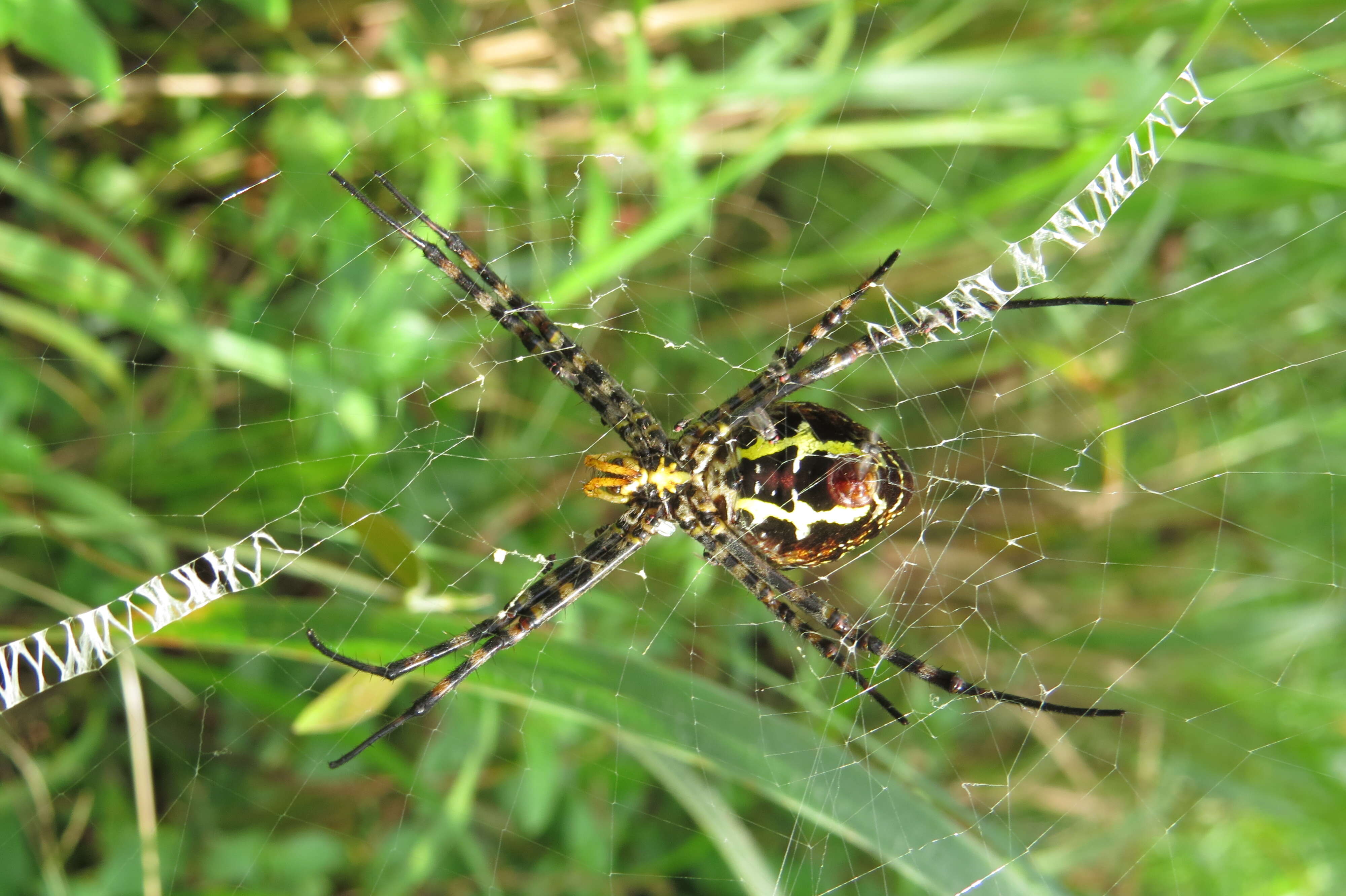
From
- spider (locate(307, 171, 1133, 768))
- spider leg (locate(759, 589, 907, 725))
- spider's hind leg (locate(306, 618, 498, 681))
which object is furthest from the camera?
spider leg (locate(759, 589, 907, 725))

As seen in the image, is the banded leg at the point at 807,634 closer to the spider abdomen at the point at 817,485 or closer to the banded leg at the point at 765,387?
the spider abdomen at the point at 817,485

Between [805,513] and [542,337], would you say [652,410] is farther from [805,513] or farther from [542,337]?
[805,513]

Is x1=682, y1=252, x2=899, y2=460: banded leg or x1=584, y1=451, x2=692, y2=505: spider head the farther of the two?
x1=584, y1=451, x2=692, y2=505: spider head

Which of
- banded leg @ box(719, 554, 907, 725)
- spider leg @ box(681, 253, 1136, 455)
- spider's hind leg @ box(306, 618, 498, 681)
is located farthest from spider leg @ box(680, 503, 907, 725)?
spider's hind leg @ box(306, 618, 498, 681)

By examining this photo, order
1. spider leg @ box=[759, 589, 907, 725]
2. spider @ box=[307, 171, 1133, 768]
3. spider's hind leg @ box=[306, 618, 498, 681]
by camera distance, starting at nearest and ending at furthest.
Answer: spider's hind leg @ box=[306, 618, 498, 681] → spider @ box=[307, 171, 1133, 768] → spider leg @ box=[759, 589, 907, 725]

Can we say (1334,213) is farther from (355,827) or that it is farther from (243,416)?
(355,827)

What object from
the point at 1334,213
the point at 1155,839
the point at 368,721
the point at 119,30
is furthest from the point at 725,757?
the point at 1334,213

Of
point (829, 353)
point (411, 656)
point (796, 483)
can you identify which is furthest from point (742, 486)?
point (411, 656)

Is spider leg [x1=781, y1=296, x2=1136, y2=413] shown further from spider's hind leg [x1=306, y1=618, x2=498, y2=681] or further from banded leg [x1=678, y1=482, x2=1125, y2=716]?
spider's hind leg [x1=306, y1=618, x2=498, y2=681]
